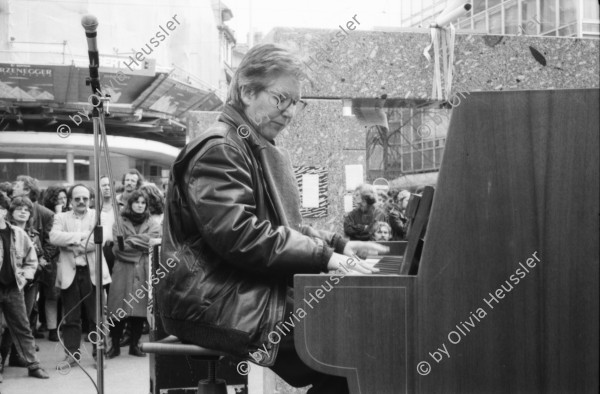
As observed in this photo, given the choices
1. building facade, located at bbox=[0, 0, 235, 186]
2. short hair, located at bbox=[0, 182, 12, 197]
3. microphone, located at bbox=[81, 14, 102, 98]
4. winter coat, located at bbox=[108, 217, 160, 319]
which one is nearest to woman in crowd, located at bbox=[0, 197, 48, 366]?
winter coat, located at bbox=[108, 217, 160, 319]

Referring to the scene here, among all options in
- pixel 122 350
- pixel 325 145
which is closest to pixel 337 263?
pixel 325 145

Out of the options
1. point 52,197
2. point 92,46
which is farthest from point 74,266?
point 92,46

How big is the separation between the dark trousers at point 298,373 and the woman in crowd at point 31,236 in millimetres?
5462

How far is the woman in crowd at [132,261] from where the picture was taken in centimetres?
825

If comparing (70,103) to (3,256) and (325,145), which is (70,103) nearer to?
(3,256)

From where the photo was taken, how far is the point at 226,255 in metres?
2.50

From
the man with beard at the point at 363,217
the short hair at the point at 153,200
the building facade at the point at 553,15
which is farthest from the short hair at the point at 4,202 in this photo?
the building facade at the point at 553,15

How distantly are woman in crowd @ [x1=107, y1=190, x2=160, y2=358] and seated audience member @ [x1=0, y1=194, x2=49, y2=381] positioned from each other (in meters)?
1.05

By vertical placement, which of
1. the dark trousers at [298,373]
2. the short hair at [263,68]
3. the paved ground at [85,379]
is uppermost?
the short hair at [263,68]

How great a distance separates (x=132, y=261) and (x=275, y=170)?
19.3 ft

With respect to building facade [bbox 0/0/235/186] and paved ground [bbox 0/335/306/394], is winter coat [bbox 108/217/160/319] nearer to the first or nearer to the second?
paved ground [bbox 0/335/306/394]

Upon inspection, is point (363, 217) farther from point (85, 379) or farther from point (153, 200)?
point (85, 379)

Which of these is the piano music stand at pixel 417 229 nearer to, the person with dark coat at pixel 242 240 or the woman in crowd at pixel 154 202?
the person with dark coat at pixel 242 240

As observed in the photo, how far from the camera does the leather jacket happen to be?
249cm
